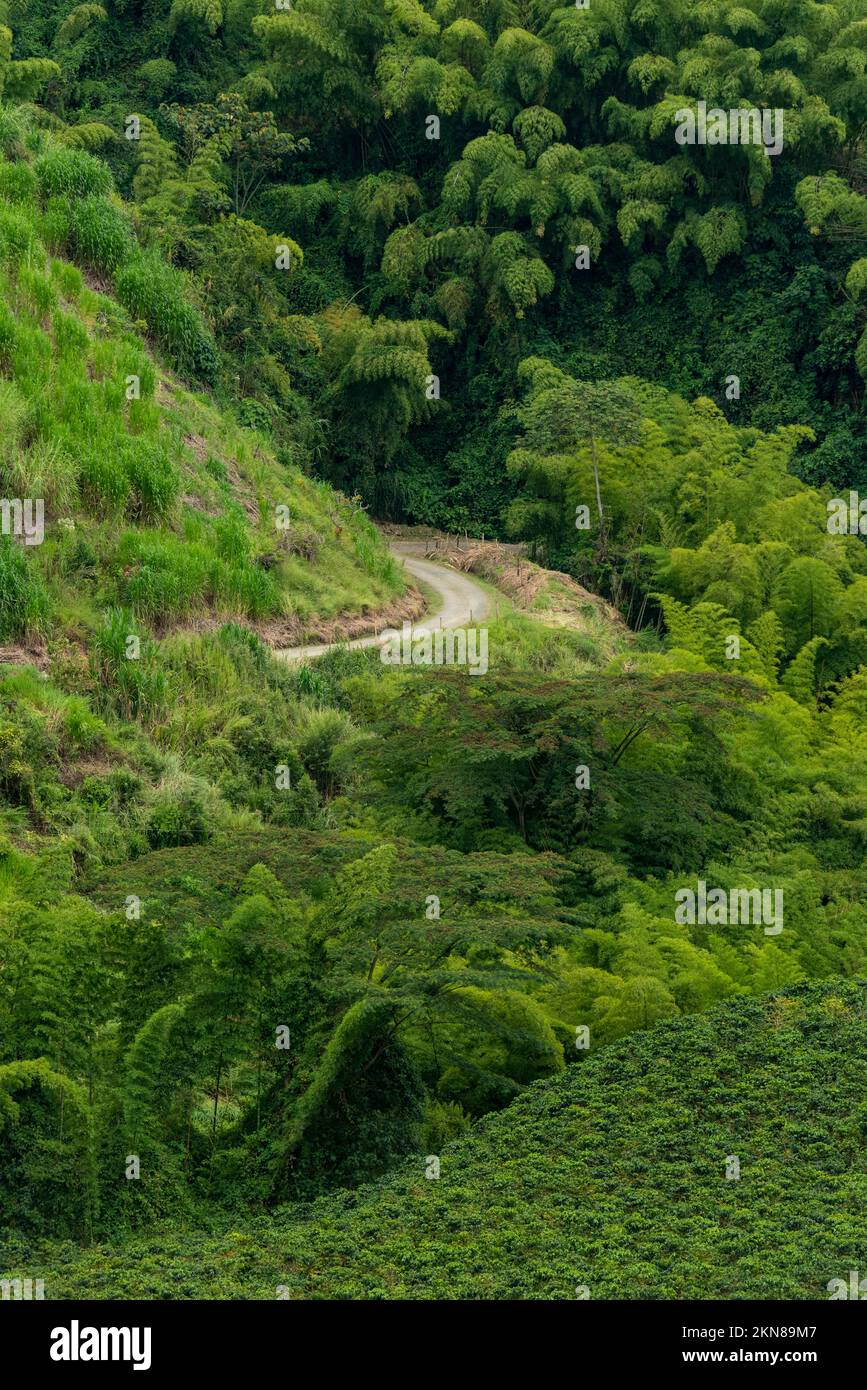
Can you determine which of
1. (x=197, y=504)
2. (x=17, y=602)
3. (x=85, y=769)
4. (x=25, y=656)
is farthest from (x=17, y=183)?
(x=85, y=769)

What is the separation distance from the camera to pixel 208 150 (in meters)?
30.8

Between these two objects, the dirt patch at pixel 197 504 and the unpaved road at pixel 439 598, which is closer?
the unpaved road at pixel 439 598

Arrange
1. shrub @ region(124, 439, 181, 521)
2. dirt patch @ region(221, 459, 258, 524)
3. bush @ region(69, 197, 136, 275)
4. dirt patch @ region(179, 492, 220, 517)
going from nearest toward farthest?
shrub @ region(124, 439, 181, 521) → dirt patch @ region(179, 492, 220, 517) → dirt patch @ region(221, 459, 258, 524) → bush @ region(69, 197, 136, 275)

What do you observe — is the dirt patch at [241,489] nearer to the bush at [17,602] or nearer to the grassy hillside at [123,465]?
the grassy hillside at [123,465]

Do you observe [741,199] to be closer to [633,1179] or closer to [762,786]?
[762,786]

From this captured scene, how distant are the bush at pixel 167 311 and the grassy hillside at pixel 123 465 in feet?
0.07

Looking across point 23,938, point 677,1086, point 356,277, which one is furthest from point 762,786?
point 356,277

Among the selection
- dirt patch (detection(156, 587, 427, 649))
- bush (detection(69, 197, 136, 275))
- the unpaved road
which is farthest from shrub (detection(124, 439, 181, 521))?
bush (detection(69, 197, 136, 275))

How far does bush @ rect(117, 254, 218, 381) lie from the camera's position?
2328 cm

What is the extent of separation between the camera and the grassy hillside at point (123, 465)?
18.1 meters

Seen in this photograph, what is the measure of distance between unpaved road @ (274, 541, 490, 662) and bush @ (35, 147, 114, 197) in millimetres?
7418

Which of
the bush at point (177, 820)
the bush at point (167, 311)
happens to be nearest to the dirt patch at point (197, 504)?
the bush at point (167, 311)

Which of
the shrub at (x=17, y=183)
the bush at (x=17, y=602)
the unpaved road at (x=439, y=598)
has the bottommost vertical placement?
the bush at (x=17, y=602)

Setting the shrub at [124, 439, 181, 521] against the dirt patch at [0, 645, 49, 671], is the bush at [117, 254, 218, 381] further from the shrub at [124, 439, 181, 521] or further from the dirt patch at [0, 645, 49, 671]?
the dirt patch at [0, 645, 49, 671]
